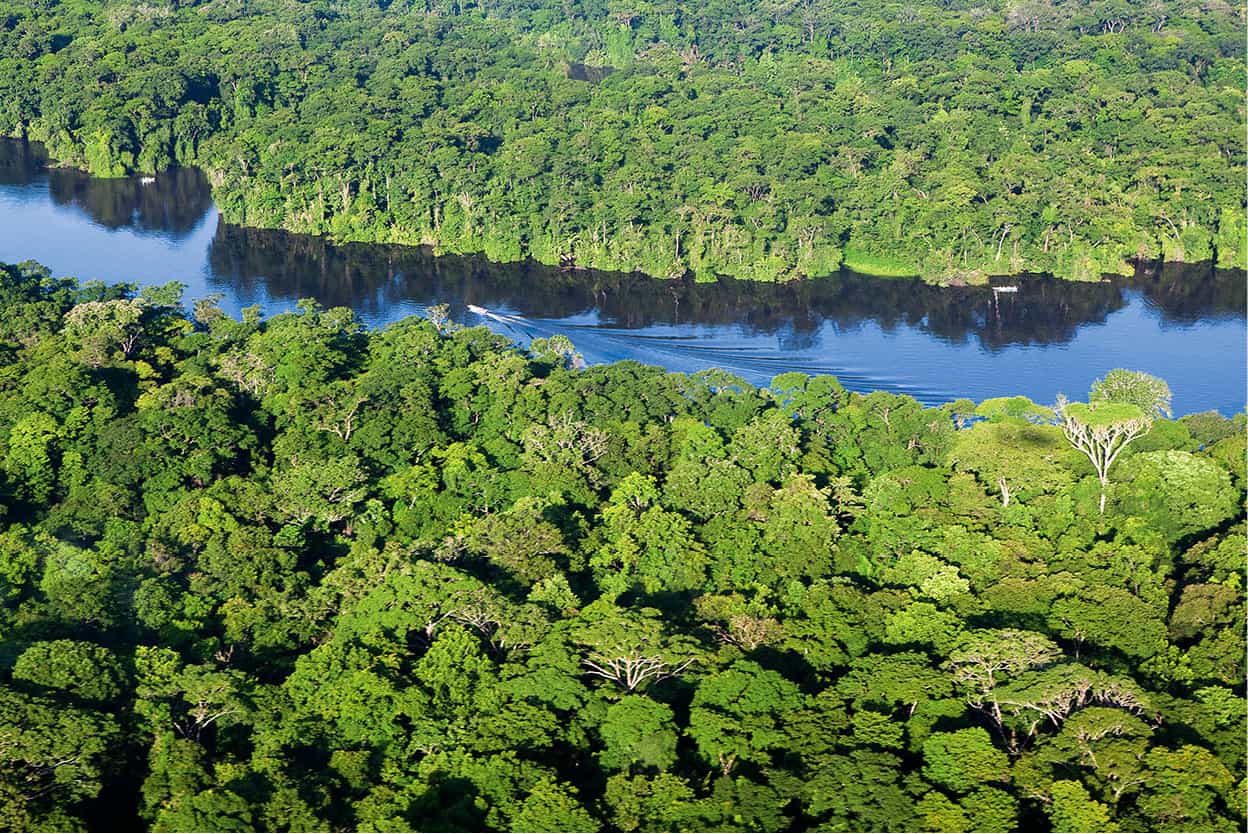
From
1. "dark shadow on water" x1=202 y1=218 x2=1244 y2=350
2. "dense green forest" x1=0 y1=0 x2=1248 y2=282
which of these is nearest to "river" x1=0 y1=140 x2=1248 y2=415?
"dark shadow on water" x1=202 y1=218 x2=1244 y2=350

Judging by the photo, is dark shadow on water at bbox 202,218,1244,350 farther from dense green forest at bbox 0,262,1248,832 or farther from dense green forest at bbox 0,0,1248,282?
dense green forest at bbox 0,262,1248,832

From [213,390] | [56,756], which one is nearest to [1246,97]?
[213,390]

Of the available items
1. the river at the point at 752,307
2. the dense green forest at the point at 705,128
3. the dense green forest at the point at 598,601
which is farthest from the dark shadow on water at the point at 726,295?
the dense green forest at the point at 598,601

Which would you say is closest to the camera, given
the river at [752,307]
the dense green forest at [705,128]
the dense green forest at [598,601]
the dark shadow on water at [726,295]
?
the dense green forest at [598,601]

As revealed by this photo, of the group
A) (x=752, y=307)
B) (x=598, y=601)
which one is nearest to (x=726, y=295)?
(x=752, y=307)

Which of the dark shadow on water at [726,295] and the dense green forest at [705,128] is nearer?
the dark shadow on water at [726,295]

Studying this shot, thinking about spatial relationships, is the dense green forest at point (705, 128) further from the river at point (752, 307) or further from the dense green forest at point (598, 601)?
the dense green forest at point (598, 601)
